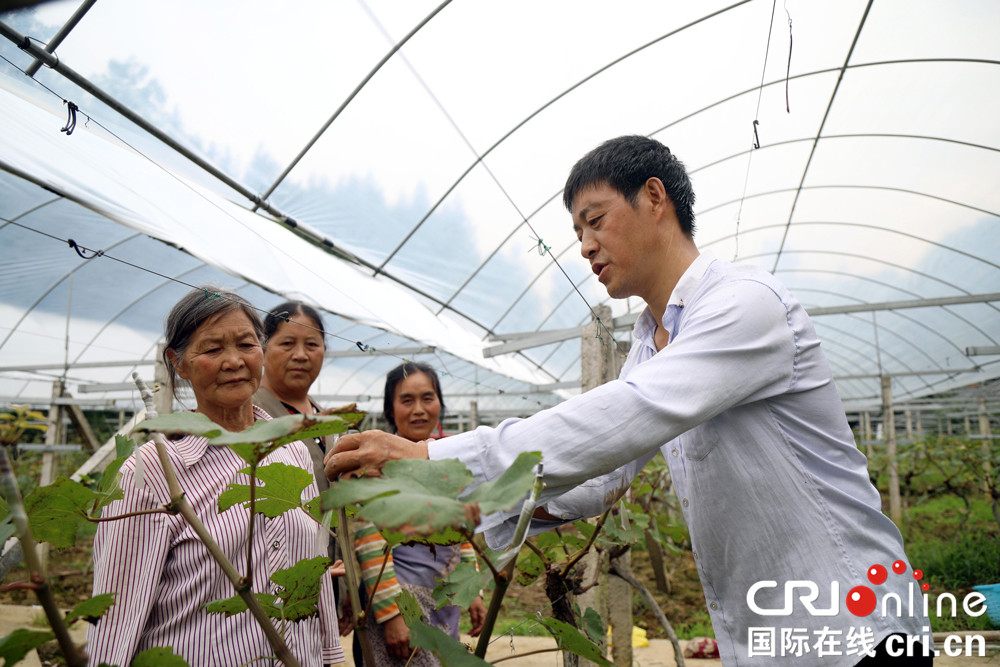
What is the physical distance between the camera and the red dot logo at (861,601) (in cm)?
102

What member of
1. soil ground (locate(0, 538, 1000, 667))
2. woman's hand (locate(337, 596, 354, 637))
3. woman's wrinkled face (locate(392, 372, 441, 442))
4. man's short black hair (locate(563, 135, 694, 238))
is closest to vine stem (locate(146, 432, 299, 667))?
man's short black hair (locate(563, 135, 694, 238))

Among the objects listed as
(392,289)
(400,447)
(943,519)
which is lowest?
(943,519)

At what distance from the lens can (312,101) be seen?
3541 millimetres

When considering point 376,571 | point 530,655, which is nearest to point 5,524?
point 376,571

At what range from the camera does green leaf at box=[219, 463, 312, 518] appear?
0.70 m

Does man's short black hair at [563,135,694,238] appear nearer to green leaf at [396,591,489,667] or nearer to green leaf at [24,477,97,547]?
green leaf at [396,591,489,667]

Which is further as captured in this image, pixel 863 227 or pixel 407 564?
pixel 863 227

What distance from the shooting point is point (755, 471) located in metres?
1.09

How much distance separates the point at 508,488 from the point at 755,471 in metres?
0.70

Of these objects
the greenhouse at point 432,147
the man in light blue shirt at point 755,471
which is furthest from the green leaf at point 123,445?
the greenhouse at point 432,147

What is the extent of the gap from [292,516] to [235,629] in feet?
0.80

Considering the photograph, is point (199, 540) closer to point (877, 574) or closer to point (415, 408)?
point (877, 574)

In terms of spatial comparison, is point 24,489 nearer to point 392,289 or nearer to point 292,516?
point 392,289

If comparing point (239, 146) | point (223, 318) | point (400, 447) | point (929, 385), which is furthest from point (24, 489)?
point (929, 385)
